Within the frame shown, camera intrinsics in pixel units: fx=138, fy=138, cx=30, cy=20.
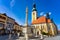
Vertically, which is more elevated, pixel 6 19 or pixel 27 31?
pixel 6 19

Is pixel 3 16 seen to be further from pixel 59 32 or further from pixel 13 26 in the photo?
pixel 59 32

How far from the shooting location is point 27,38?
487cm

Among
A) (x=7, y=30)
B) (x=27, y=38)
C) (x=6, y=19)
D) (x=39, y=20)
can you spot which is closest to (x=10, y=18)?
(x=6, y=19)

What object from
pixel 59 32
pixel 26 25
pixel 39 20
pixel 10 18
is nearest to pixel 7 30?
pixel 10 18

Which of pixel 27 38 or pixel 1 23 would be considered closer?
pixel 27 38

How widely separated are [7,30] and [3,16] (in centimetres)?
81

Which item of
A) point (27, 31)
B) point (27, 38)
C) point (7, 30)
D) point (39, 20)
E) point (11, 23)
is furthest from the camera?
point (39, 20)

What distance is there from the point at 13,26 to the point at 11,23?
201mm

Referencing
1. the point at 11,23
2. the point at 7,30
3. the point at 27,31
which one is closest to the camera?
the point at 27,31

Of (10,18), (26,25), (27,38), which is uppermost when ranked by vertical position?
(10,18)

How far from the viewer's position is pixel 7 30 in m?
6.75

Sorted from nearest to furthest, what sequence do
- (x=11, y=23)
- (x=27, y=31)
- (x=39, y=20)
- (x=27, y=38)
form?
(x=27, y=38) → (x=27, y=31) → (x=11, y=23) → (x=39, y=20)

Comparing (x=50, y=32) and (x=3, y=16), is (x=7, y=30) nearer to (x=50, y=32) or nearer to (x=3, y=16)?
(x=3, y=16)

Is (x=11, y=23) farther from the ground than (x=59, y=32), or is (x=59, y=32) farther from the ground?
(x=11, y=23)
